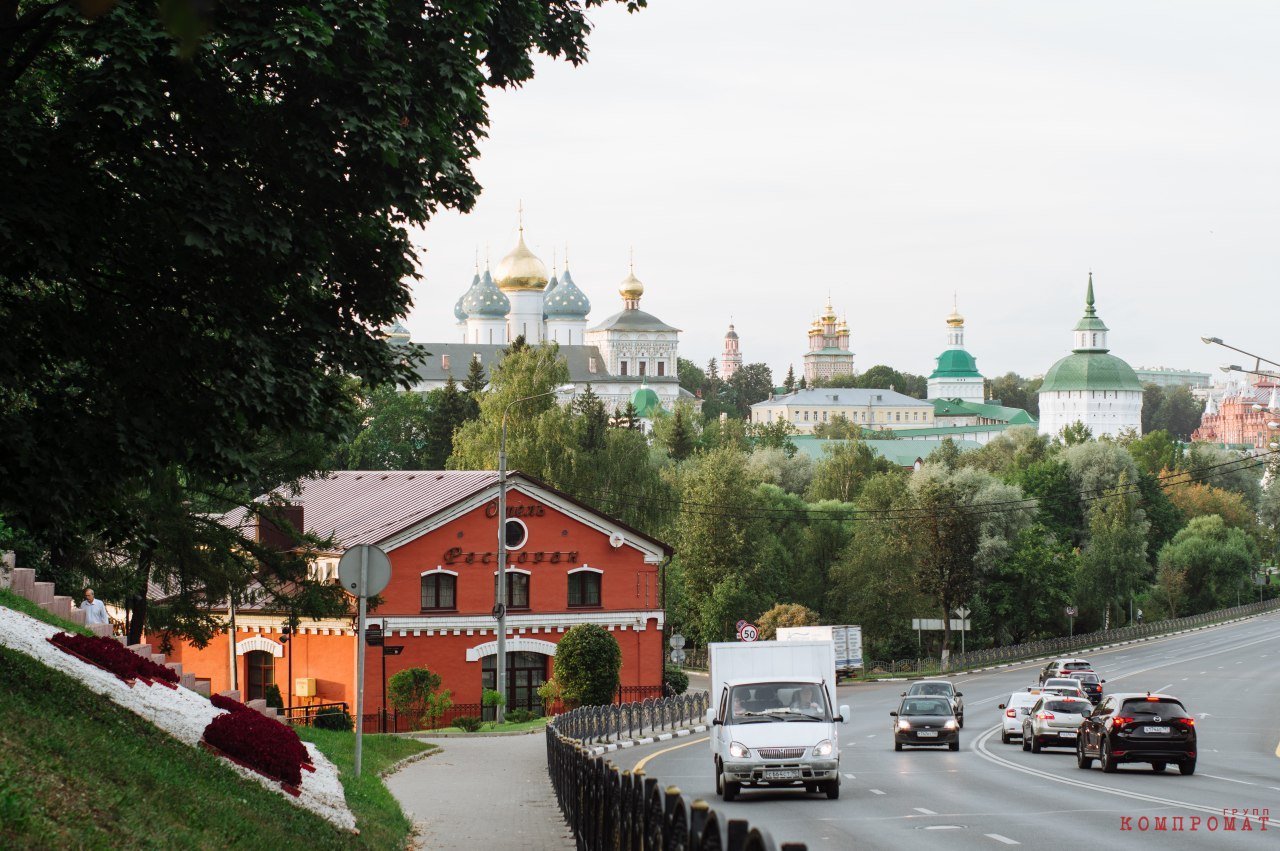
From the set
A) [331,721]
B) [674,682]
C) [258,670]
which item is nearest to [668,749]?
[331,721]

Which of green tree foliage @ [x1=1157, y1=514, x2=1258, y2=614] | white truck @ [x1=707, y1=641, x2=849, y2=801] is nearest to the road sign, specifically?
white truck @ [x1=707, y1=641, x2=849, y2=801]

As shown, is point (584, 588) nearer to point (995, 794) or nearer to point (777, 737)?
point (777, 737)

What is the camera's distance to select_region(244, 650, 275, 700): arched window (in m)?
48.9

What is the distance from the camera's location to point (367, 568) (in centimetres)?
1753

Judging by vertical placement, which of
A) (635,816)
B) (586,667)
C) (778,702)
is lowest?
(586,667)

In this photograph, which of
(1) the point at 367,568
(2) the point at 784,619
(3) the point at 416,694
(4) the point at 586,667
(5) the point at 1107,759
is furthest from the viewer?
(2) the point at 784,619

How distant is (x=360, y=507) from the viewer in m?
55.2

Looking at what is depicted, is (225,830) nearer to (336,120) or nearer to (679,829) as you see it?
(679,829)

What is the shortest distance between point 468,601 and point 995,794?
3039 cm

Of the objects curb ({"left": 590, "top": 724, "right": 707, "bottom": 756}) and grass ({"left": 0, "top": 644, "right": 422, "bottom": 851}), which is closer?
grass ({"left": 0, "top": 644, "right": 422, "bottom": 851})

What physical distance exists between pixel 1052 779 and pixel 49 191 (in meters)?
18.6

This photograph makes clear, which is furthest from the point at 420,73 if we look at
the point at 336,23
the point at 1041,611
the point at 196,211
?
the point at 1041,611

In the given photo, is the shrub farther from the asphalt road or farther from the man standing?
the man standing

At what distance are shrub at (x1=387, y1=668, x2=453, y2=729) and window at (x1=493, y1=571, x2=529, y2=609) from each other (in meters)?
5.55
